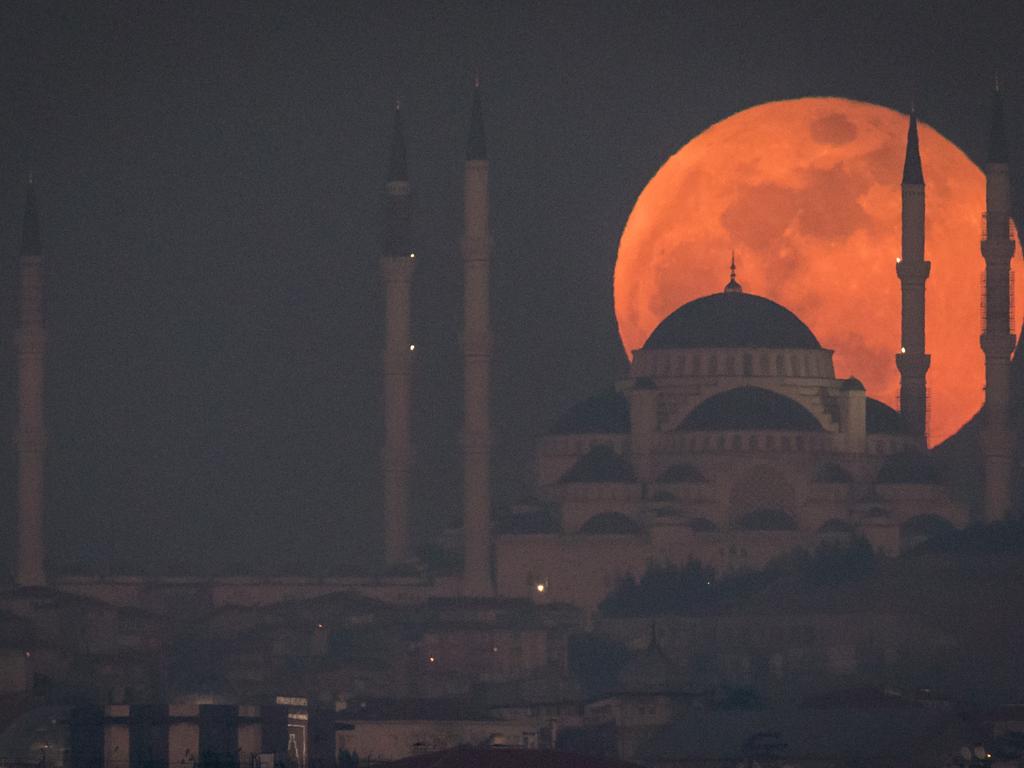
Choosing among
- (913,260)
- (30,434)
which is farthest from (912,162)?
(30,434)

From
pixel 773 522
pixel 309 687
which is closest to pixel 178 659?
pixel 309 687

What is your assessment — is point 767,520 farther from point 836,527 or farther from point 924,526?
point 924,526

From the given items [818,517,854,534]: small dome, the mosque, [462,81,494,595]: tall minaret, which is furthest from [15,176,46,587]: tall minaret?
[818,517,854,534]: small dome

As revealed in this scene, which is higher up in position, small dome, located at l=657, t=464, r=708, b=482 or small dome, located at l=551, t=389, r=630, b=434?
small dome, located at l=551, t=389, r=630, b=434

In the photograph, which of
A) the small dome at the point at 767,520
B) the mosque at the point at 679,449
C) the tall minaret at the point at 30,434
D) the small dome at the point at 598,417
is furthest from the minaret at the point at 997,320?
the tall minaret at the point at 30,434

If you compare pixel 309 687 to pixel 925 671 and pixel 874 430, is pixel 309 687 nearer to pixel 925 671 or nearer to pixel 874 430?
pixel 925 671

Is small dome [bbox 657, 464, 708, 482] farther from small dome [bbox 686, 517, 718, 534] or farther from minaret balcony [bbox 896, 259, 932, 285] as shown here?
minaret balcony [bbox 896, 259, 932, 285]
